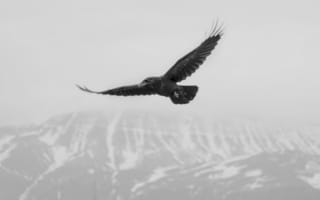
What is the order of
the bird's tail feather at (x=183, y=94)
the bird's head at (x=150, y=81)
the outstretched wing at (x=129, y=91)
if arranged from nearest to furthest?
the bird's tail feather at (x=183, y=94), the bird's head at (x=150, y=81), the outstretched wing at (x=129, y=91)

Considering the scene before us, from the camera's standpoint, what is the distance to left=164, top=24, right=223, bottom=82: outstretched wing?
24.8 m

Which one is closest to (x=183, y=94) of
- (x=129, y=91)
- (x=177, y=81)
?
(x=177, y=81)

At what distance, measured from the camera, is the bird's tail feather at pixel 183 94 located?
23.7 metres

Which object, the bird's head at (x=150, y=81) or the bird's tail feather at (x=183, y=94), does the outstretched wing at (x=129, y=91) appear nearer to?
the bird's head at (x=150, y=81)

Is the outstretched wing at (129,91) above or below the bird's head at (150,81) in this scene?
below

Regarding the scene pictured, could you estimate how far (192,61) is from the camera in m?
25.7

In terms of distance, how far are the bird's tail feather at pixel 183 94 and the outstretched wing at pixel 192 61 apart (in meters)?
0.40

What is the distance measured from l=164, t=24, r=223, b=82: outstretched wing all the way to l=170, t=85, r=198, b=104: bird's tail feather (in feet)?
1.32

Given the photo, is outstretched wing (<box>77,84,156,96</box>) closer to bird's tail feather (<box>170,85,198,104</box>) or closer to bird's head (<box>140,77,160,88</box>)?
bird's head (<box>140,77,160,88</box>)

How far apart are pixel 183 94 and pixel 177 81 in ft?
1.82

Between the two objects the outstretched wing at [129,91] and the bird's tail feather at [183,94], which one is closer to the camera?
the bird's tail feather at [183,94]

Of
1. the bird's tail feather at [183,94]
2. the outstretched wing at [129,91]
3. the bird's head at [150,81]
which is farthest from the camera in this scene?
the outstretched wing at [129,91]

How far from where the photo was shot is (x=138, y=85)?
24828 mm

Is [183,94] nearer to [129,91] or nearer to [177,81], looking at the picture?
[177,81]
